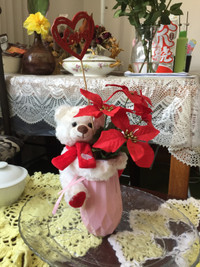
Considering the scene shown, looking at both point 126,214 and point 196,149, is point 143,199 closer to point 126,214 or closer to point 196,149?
point 126,214

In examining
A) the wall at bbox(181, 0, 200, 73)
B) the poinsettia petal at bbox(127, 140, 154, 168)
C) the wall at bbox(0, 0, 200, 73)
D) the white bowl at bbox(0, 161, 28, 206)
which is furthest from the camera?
the wall at bbox(181, 0, 200, 73)

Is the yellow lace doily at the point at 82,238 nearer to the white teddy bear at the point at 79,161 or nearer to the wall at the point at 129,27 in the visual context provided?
the white teddy bear at the point at 79,161

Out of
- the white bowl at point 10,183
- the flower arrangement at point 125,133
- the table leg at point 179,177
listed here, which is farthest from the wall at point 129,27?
the flower arrangement at point 125,133

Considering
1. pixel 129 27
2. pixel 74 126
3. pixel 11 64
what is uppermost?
pixel 129 27

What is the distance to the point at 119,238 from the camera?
0.43 meters

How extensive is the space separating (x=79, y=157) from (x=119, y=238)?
0.17m

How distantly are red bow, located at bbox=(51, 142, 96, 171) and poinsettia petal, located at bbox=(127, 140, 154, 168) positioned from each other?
80mm

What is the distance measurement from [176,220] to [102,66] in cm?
56

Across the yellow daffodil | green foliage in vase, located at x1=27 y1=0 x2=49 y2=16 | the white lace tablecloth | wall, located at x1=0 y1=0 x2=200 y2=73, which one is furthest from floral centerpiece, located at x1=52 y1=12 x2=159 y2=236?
wall, located at x1=0 y1=0 x2=200 y2=73

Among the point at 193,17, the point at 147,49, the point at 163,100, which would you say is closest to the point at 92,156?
the point at 163,100

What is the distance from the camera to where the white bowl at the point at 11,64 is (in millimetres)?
1014

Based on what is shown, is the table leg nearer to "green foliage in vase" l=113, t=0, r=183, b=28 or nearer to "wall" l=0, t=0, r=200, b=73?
"green foliage in vase" l=113, t=0, r=183, b=28

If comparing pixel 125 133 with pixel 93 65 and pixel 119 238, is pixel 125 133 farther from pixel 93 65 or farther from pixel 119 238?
pixel 93 65

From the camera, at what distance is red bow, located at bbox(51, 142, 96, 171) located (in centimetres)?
37
